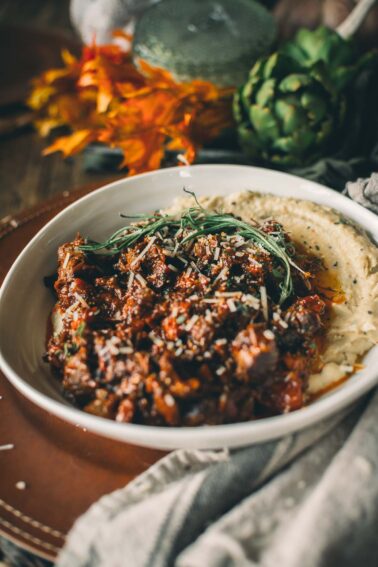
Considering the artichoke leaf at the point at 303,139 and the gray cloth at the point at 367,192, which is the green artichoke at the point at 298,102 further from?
the gray cloth at the point at 367,192

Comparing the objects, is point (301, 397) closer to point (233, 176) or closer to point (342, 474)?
point (342, 474)

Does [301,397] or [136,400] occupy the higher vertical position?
[136,400]

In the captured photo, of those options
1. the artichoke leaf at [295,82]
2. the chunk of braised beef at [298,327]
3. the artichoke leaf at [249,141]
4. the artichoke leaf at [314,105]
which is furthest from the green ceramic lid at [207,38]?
the chunk of braised beef at [298,327]

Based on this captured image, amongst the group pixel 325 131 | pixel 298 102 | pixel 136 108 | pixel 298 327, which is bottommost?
pixel 325 131

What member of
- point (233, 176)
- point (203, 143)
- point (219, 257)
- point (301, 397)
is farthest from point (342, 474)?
point (203, 143)

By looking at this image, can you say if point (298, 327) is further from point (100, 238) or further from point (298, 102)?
point (298, 102)

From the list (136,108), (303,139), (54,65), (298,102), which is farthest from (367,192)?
(54,65)
